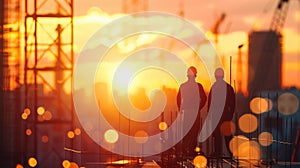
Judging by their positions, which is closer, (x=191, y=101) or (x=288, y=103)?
(x=191, y=101)

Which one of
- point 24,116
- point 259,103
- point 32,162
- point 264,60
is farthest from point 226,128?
point 264,60

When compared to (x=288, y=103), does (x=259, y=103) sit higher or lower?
higher

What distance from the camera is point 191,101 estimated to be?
54.7 feet

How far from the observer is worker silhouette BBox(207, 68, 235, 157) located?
1638 centimetres

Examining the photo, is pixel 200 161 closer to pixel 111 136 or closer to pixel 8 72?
pixel 111 136

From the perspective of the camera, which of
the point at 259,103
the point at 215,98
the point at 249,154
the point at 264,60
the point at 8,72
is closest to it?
the point at 215,98

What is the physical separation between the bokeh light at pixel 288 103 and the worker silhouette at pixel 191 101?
107 m

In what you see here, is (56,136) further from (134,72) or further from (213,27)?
(213,27)

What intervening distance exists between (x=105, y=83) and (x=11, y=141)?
17651 mm

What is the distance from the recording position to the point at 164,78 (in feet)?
211

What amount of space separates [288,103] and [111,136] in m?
86.7

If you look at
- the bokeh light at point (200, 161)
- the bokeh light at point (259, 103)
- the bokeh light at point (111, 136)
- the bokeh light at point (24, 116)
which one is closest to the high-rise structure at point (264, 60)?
the bokeh light at point (111, 136)

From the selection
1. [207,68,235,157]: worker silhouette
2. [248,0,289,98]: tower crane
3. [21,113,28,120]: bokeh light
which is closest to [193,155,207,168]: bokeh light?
[207,68,235,157]: worker silhouette

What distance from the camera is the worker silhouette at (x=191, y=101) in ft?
54.4
